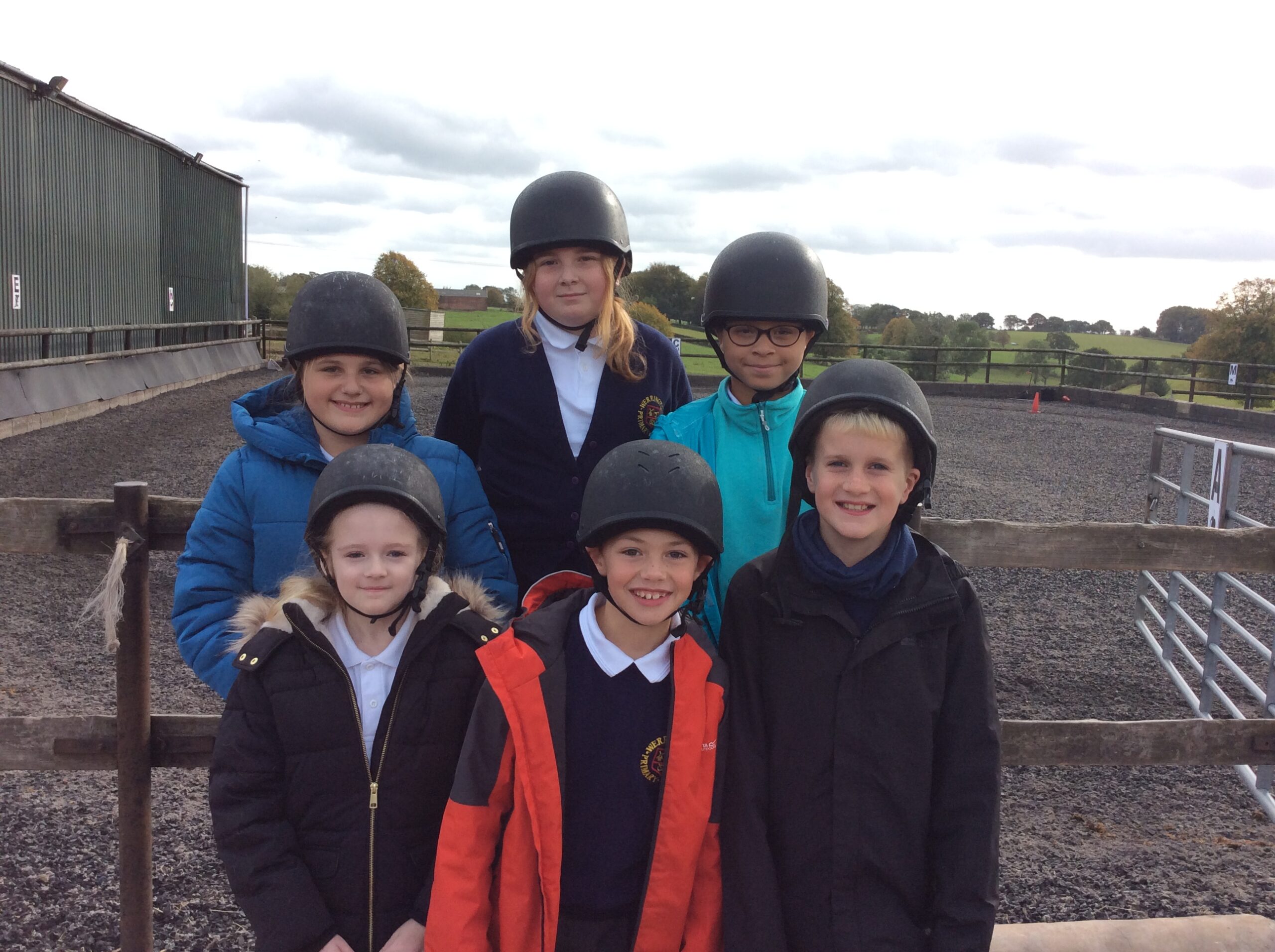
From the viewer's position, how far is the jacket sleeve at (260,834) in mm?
1748

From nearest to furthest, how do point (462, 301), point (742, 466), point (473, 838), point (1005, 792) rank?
point (473, 838) < point (742, 466) < point (1005, 792) < point (462, 301)

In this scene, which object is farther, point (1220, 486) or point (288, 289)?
point (288, 289)

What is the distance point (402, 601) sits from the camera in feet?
6.31

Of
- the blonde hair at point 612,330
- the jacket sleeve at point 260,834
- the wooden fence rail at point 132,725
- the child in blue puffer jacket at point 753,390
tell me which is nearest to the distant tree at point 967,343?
the wooden fence rail at point 132,725

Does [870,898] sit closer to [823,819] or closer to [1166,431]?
[823,819]

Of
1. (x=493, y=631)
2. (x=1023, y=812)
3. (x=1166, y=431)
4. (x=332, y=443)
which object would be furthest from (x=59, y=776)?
(x=1166, y=431)

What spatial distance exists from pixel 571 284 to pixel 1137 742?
2.12 metres

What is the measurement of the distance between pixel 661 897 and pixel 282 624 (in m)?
0.90

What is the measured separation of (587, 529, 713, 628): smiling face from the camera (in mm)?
1859

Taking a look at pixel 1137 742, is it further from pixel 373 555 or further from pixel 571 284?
pixel 373 555

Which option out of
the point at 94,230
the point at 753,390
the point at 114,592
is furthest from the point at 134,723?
the point at 94,230

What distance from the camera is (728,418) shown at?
238 cm

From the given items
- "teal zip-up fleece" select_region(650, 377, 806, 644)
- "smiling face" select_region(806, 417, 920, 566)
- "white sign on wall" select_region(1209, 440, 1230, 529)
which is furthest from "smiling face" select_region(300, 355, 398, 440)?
"white sign on wall" select_region(1209, 440, 1230, 529)

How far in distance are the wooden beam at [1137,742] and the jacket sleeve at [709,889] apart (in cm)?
117
